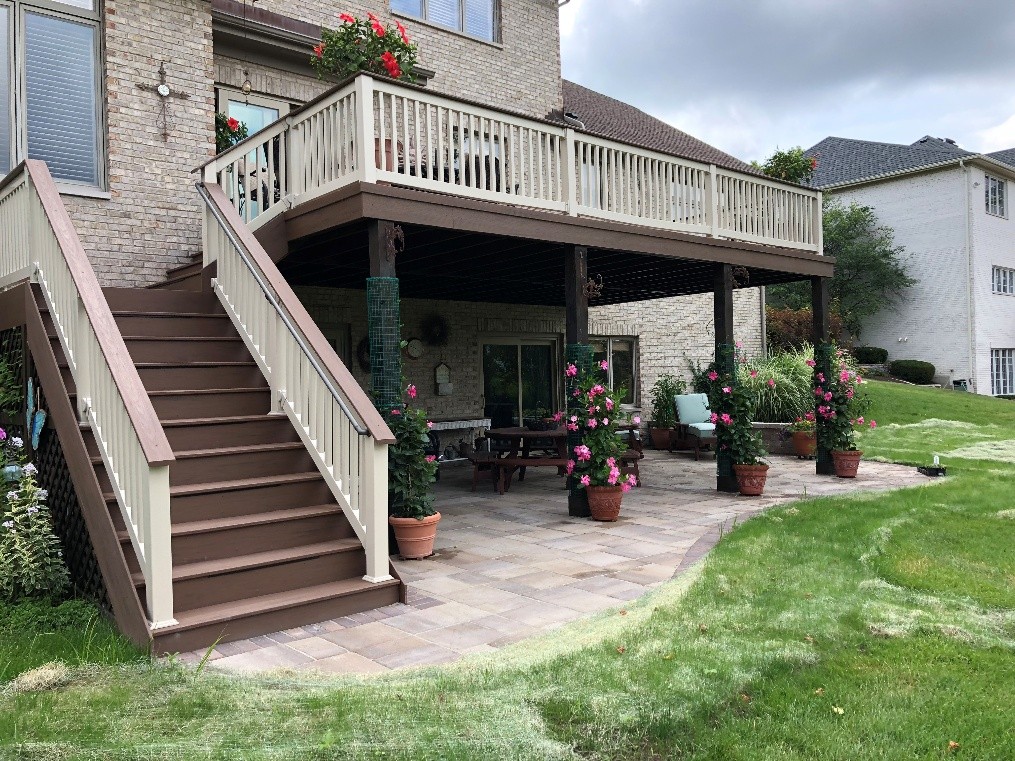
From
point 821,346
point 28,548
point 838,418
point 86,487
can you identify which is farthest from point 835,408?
point 28,548

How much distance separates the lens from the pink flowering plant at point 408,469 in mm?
5852

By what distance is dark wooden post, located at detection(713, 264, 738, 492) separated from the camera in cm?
873

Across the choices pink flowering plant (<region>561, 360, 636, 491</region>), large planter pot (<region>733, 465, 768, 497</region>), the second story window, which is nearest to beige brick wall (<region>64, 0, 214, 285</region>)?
the second story window

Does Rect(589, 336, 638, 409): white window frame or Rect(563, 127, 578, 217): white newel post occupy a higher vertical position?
Rect(563, 127, 578, 217): white newel post

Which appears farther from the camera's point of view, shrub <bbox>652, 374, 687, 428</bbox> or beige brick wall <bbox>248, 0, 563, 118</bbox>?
shrub <bbox>652, 374, 687, 428</bbox>

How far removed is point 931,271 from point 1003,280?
255cm

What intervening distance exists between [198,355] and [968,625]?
5.37m

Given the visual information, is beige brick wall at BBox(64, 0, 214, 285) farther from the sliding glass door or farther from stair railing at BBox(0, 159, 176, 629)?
the sliding glass door

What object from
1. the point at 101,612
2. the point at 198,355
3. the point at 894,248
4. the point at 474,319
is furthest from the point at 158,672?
the point at 894,248

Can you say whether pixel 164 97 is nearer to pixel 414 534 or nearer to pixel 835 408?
pixel 414 534

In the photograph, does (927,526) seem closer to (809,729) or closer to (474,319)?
(809,729)

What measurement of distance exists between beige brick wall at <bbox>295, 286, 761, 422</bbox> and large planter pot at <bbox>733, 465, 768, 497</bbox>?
4635mm

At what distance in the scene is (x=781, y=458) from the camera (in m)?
12.2

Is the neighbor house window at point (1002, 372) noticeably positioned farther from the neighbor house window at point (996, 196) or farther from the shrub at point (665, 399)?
the shrub at point (665, 399)
